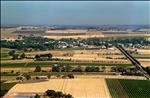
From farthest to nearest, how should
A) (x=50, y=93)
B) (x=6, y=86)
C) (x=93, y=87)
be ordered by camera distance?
1. (x=6, y=86)
2. (x=93, y=87)
3. (x=50, y=93)

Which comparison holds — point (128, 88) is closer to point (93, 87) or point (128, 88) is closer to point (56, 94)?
point (93, 87)

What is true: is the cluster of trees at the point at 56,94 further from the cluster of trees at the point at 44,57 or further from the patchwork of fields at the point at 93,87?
the cluster of trees at the point at 44,57

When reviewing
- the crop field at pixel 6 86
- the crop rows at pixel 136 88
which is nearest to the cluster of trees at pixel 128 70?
the crop rows at pixel 136 88

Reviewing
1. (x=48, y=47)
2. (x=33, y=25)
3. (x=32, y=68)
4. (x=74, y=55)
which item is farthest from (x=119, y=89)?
(x=33, y=25)

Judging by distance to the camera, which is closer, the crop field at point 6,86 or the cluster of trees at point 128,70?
the crop field at point 6,86

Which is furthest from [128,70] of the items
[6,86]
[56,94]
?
[6,86]

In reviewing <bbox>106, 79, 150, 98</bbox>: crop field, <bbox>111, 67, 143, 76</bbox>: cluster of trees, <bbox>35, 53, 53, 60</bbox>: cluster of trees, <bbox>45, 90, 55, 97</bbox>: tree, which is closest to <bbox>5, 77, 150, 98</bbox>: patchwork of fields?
<bbox>106, 79, 150, 98</bbox>: crop field
